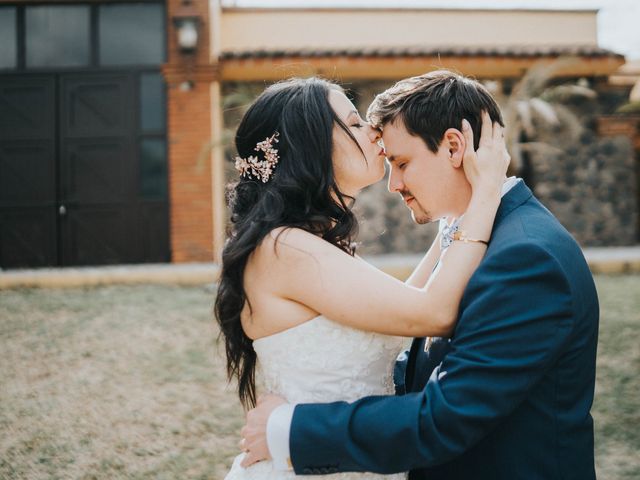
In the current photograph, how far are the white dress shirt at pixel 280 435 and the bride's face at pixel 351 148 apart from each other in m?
0.93

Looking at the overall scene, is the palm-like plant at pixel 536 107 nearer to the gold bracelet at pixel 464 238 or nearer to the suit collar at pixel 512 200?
the suit collar at pixel 512 200

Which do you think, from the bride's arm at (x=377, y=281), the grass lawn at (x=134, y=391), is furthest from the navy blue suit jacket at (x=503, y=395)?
the grass lawn at (x=134, y=391)

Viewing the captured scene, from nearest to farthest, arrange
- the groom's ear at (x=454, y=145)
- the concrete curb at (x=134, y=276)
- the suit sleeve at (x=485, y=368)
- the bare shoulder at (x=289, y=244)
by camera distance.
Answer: the suit sleeve at (x=485, y=368), the bare shoulder at (x=289, y=244), the groom's ear at (x=454, y=145), the concrete curb at (x=134, y=276)

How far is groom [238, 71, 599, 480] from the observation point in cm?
154

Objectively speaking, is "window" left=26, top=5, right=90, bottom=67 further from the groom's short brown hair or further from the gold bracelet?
the gold bracelet

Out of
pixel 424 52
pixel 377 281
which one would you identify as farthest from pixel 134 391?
pixel 424 52

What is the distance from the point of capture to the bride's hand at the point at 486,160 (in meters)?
1.89

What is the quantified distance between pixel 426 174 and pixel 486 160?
0.26 meters

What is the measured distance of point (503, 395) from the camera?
1.53 metres

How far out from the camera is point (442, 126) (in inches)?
79.4

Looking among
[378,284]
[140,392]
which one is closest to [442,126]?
[378,284]

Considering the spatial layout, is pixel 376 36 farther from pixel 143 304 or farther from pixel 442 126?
pixel 442 126

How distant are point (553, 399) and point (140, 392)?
12.0ft

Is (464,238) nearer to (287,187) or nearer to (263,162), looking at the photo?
(287,187)
